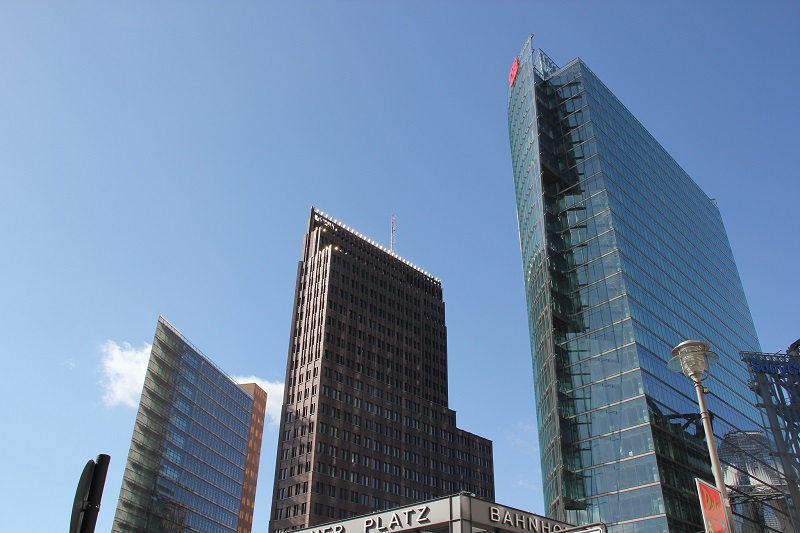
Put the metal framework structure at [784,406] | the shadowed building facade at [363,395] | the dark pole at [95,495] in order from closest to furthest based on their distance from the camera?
the dark pole at [95,495] → the metal framework structure at [784,406] → the shadowed building facade at [363,395]

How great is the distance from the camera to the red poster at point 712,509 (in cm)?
1600

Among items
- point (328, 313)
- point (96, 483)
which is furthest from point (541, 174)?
point (96, 483)

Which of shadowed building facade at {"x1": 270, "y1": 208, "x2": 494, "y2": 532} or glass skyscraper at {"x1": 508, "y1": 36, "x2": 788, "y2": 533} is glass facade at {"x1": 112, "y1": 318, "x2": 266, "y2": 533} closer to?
shadowed building facade at {"x1": 270, "y1": 208, "x2": 494, "y2": 532}

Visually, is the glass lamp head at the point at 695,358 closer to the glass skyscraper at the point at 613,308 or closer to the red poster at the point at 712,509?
the red poster at the point at 712,509

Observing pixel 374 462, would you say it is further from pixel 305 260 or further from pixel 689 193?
pixel 689 193

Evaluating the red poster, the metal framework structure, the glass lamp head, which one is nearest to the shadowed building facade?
the metal framework structure

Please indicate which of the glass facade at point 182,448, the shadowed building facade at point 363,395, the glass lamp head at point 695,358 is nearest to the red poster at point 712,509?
the glass lamp head at point 695,358

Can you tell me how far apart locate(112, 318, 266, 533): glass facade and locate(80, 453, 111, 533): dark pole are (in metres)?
137

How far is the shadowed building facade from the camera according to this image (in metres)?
129

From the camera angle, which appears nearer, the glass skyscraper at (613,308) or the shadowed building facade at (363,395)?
the glass skyscraper at (613,308)

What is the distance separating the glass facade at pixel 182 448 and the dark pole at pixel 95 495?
137 m

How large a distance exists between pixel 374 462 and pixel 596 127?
77.6 m

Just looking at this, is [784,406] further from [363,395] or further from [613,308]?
[363,395]

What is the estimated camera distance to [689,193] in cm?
12431
